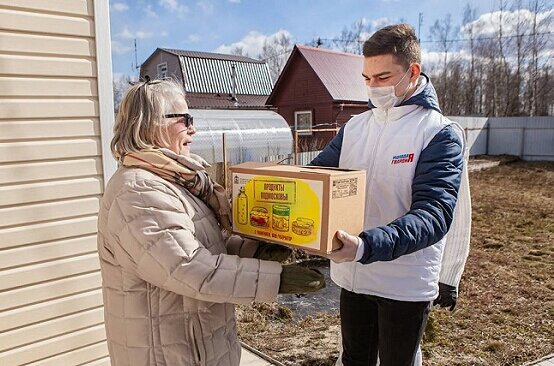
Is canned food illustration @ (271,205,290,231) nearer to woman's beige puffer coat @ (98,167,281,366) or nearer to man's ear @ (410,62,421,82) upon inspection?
woman's beige puffer coat @ (98,167,281,366)

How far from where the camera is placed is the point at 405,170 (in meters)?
1.56

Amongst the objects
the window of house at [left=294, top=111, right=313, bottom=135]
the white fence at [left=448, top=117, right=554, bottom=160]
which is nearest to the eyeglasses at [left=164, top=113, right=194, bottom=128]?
the window of house at [left=294, top=111, right=313, bottom=135]

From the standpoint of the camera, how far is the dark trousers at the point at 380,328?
5.36 ft

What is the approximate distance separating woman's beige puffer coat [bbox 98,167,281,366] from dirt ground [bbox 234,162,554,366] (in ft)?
5.69

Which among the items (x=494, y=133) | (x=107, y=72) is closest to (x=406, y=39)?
(x=107, y=72)

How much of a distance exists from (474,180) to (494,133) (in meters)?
7.46

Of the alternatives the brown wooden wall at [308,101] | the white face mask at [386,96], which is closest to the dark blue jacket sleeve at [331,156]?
the white face mask at [386,96]

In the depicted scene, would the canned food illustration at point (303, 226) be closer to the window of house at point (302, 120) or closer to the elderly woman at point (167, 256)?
the elderly woman at point (167, 256)

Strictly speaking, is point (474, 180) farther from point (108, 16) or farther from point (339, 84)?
point (108, 16)

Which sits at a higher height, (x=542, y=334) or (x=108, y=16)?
(x=108, y=16)

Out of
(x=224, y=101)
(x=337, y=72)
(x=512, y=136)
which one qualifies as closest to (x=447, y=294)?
(x=337, y=72)

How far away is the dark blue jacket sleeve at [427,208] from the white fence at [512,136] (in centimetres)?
1808

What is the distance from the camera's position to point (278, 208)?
4.50 feet

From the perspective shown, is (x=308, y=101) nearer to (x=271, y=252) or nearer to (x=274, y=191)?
(x=271, y=252)
